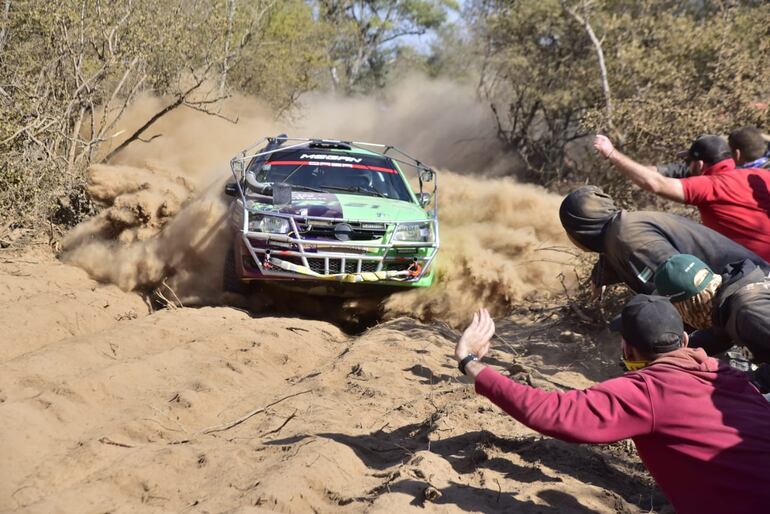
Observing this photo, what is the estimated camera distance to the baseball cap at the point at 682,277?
4.07m

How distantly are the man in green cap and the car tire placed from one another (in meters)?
6.04

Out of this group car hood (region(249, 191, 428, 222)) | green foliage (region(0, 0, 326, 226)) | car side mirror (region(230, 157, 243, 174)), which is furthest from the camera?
green foliage (region(0, 0, 326, 226))

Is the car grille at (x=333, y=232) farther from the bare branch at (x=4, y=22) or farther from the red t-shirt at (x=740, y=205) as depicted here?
the bare branch at (x=4, y=22)

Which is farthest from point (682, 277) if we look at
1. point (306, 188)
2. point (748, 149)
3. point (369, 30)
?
point (369, 30)

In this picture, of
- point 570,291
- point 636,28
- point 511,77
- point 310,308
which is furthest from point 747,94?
point 511,77

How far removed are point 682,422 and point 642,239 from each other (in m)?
1.44

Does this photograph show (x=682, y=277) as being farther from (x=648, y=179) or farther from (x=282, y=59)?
(x=282, y=59)

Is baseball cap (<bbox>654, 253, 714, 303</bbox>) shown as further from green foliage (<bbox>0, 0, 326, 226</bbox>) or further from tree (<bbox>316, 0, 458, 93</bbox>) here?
tree (<bbox>316, 0, 458, 93</bbox>)

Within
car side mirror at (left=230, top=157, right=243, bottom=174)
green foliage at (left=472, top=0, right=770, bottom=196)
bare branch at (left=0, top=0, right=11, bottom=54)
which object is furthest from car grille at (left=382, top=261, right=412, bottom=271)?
bare branch at (left=0, top=0, right=11, bottom=54)

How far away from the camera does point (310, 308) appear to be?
31.6 feet

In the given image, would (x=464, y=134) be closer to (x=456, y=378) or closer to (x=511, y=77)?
(x=511, y=77)

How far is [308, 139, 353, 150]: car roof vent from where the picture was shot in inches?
409

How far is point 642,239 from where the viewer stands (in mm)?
4449

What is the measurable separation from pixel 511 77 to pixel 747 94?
10761mm
